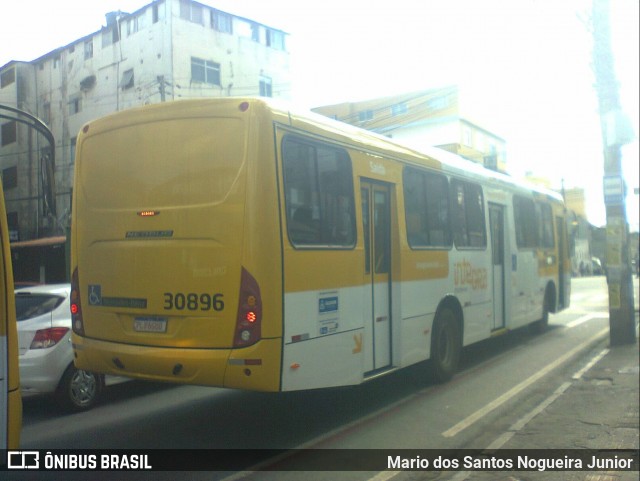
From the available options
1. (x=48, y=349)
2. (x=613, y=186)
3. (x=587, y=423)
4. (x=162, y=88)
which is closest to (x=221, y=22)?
(x=162, y=88)

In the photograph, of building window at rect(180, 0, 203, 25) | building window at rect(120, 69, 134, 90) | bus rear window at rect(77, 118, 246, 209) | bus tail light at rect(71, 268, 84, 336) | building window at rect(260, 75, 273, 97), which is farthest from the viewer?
building window at rect(260, 75, 273, 97)

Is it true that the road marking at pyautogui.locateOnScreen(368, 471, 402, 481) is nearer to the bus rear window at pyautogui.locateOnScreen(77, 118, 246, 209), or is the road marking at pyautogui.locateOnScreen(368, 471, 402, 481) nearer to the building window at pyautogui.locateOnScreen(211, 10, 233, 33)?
the bus rear window at pyautogui.locateOnScreen(77, 118, 246, 209)

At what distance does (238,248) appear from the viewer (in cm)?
528

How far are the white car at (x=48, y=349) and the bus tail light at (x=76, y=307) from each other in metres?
0.94

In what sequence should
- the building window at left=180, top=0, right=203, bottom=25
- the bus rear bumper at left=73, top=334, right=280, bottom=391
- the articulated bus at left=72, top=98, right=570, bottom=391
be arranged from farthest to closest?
the building window at left=180, top=0, right=203, bottom=25
the articulated bus at left=72, top=98, right=570, bottom=391
the bus rear bumper at left=73, top=334, right=280, bottom=391

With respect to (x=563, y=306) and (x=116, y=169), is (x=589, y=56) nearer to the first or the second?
(x=563, y=306)

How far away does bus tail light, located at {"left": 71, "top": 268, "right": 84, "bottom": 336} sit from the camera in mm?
6137

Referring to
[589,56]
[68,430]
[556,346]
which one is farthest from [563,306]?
[68,430]

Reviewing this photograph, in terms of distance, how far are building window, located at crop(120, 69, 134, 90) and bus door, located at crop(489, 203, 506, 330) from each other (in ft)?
20.5

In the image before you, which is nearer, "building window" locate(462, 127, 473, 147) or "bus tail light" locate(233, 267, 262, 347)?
"bus tail light" locate(233, 267, 262, 347)

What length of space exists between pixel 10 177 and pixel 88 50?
A: 6.70ft

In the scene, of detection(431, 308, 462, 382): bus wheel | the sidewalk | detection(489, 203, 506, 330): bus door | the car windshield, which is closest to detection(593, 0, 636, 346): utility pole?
detection(489, 203, 506, 330): bus door

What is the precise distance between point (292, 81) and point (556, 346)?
23.7 feet

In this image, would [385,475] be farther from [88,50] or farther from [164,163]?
[88,50]
